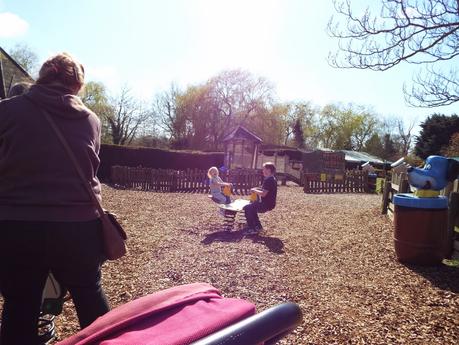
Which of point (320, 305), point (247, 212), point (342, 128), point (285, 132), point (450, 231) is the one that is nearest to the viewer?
point (320, 305)

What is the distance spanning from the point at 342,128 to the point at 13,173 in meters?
66.8

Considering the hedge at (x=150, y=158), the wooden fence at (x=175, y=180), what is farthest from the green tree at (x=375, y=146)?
the wooden fence at (x=175, y=180)

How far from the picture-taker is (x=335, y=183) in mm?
22609

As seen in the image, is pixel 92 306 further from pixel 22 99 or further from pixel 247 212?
pixel 247 212

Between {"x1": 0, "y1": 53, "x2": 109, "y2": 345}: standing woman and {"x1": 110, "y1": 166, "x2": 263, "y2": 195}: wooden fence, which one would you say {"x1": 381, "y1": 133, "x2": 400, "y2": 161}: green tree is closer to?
{"x1": 110, "y1": 166, "x2": 263, "y2": 195}: wooden fence

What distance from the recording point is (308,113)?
201 ft

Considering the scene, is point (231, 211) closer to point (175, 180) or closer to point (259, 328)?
point (259, 328)

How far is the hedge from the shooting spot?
24922 mm

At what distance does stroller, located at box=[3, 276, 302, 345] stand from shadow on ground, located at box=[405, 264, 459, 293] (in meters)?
4.29

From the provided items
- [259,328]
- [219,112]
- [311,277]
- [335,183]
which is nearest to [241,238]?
[311,277]

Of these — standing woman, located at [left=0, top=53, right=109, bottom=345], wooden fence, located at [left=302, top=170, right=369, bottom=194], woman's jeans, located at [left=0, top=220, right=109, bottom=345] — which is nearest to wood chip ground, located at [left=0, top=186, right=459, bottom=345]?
woman's jeans, located at [left=0, top=220, right=109, bottom=345]

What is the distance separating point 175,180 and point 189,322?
56.6 ft

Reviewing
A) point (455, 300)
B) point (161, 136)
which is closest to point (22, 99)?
point (455, 300)

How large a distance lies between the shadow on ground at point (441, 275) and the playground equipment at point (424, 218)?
11 centimetres
